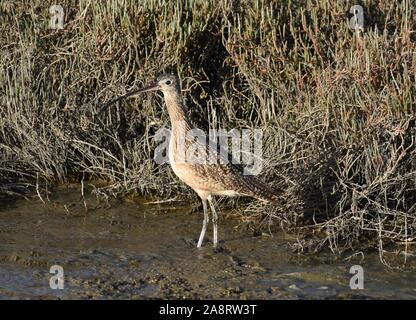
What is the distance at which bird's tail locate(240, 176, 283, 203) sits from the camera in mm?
6805

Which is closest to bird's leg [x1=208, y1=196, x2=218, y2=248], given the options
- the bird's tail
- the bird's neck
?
the bird's tail

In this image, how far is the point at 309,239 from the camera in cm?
701

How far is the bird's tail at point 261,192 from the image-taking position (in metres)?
6.80

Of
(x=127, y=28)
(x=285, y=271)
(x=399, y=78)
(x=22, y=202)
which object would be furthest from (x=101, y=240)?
(x=399, y=78)

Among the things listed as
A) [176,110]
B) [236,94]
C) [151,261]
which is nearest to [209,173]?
[176,110]

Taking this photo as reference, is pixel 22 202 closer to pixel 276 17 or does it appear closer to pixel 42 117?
pixel 42 117

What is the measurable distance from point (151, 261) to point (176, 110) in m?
1.21

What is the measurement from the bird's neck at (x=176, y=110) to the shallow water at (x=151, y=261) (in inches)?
35.5

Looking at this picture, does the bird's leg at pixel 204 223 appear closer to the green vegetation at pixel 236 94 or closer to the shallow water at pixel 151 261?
the shallow water at pixel 151 261

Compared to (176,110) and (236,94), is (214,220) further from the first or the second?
(236,94)

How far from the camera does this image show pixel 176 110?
7035mm

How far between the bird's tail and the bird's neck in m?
0.68

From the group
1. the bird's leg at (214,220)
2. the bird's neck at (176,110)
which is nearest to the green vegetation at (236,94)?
the bird's leg at (214,220)

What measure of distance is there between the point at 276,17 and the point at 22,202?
9.27 ft
